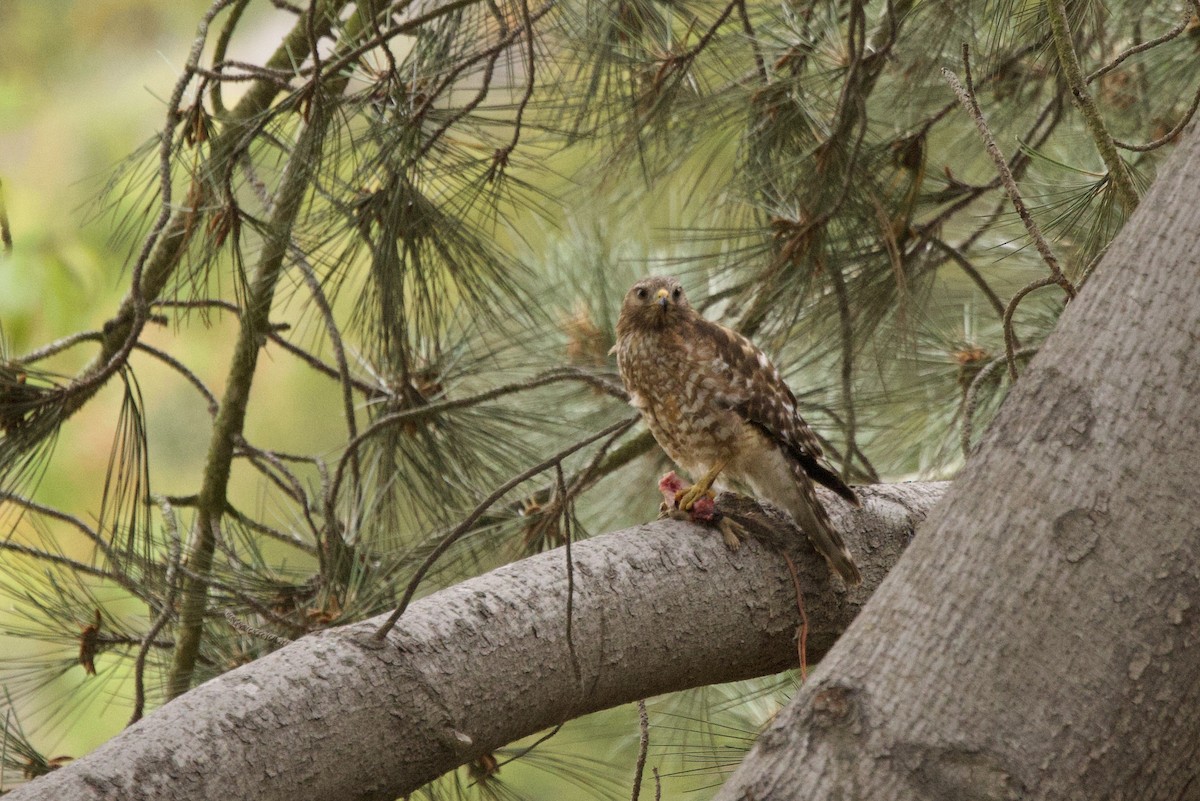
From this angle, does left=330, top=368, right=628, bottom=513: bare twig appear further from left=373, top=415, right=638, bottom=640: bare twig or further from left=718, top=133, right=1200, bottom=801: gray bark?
left=718, top=133, right=1200, bottom=801: gray bark

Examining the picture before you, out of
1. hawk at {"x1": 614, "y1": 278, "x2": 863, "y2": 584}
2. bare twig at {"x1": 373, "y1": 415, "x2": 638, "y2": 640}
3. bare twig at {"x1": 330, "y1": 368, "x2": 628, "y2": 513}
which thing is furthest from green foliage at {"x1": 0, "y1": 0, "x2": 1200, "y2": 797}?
bare twig at {"x1": 373, "y1": 415, "x2": 638, "y2": 640}

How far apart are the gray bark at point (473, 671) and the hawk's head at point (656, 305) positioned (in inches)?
21.8

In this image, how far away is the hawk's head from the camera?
2256mm

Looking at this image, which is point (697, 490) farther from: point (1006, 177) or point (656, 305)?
point (1006, 177)

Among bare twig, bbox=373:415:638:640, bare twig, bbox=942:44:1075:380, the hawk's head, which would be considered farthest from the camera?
the hawk's head

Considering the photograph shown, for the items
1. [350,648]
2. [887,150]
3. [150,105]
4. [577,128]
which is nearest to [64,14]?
[150,105]

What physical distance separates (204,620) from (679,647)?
0.98m

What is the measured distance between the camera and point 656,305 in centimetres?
224

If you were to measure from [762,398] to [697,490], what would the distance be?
233mm

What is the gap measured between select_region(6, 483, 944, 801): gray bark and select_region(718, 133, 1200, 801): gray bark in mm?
466

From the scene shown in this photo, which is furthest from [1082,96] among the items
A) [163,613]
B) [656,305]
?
[163,613]

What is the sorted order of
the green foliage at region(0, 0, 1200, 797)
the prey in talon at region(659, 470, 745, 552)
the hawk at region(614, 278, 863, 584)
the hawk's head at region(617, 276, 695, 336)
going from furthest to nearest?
the hawk's head at region(617, 276, 695, 336) < the hawk at region(614, 278, 863, 584) < the green foliage at region(0, 0, 1200, 797) < the prey in talon at region(659, 470, 745, 552)

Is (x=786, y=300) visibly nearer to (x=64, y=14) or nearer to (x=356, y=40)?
(x=356, y=40)

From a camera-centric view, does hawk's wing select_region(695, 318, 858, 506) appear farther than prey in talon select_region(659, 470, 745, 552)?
Yes
